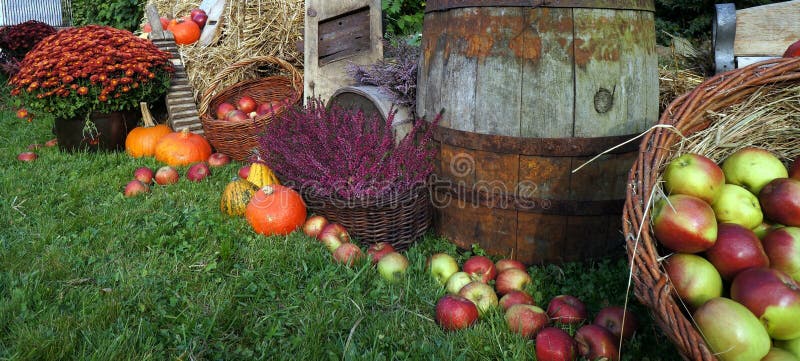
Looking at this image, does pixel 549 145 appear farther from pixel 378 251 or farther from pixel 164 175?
pixel 164 175

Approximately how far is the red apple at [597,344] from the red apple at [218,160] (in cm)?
326

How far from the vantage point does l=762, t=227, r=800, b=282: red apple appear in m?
1.65

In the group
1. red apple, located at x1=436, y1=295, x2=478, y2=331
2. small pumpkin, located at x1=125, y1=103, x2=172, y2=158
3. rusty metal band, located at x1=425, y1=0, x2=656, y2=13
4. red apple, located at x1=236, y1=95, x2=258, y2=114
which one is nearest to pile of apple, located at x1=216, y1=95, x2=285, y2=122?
red apple, located at x1=236, y1=95, x2=258, y2=114

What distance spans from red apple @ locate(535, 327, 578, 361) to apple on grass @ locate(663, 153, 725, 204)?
62cm

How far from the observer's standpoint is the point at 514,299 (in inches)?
88.5

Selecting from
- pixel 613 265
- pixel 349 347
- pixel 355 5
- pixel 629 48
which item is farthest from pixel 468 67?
pixel 355 5

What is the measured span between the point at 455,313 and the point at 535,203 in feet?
2.63

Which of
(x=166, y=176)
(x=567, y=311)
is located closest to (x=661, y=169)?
(x=567, y=311)

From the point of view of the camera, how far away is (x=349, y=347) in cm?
196

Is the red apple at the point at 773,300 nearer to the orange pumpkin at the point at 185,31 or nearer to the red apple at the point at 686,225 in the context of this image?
the red apple at the point at 686,225

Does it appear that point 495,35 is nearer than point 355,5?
Yes

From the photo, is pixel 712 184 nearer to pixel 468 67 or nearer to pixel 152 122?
pixel 468 67

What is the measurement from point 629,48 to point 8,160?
466 centimetres

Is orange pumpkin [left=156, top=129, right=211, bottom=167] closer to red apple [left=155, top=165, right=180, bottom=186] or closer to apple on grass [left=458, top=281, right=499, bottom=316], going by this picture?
red apple [left=155, top=165, right=180, bottom=186]
